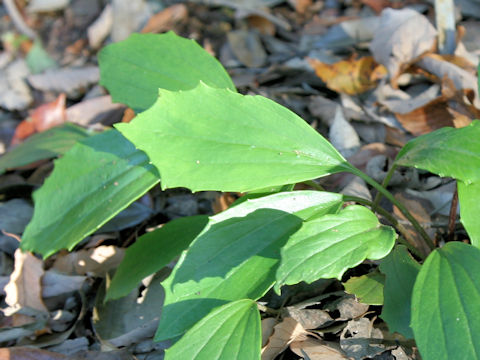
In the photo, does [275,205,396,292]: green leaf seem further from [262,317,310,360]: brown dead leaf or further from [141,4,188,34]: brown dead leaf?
[141,4,188,34]: brown dead leaf

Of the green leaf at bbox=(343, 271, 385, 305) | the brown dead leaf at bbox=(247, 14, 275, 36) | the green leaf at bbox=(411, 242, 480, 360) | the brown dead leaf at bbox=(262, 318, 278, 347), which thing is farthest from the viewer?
the brown dead leaf at bbox=(247, 14, 275, 36)

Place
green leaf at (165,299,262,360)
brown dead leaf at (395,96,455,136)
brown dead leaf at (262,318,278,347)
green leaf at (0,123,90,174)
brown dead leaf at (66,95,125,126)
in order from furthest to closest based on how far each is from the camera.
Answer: brown dead leaf at (66,95,125,126)
green leaf at (0,123,90,174)
brown dead leaf at (395,96,455,136)
brown dead leaf at (262,318,278,347)
green leaf at (165,299,262,360)

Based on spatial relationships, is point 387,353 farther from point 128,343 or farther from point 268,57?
point 268,57

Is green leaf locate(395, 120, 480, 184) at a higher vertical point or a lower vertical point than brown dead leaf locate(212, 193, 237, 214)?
higher

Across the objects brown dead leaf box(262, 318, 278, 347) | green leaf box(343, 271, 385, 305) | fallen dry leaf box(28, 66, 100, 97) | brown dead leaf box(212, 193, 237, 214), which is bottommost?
fallen dry leaf box(28, 66, 100, 97)

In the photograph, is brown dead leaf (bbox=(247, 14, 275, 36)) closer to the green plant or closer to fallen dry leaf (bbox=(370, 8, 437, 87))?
fallen dry leaf (bbox=(370, 8, 437, 87))

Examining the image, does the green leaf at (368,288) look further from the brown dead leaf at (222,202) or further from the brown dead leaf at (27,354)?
the brown dead leaf at (27,354)

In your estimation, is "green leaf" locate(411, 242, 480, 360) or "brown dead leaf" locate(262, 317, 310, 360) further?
"brown dead leaf" locate(262, 317, 310, 360)

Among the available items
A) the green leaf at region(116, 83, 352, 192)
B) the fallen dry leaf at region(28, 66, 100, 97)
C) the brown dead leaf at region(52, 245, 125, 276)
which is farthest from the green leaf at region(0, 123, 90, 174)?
the green leaf at region(116, 83, 352, 192)
